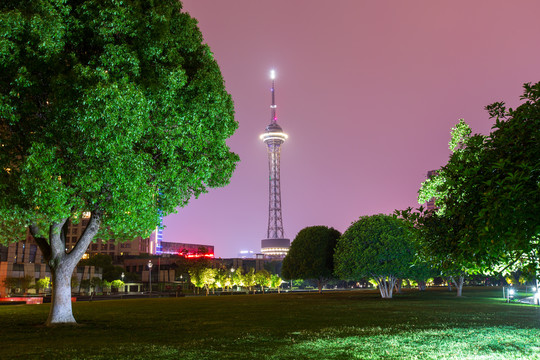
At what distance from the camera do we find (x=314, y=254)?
3270 inches

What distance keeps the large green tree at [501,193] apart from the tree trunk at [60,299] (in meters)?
21.8

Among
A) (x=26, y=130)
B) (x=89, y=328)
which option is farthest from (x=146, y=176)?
(x=89, y=328)

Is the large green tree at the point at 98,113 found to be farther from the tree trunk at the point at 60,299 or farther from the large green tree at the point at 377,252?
the large green tree at the point at 377,252

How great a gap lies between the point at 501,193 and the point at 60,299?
23809 millimetres

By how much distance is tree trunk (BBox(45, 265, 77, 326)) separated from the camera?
23.9 m

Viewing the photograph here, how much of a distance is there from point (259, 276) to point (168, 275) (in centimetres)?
5500

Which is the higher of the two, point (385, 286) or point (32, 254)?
point (32, 254)

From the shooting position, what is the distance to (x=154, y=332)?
818 inches

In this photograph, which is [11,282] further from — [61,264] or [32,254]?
[61,264]

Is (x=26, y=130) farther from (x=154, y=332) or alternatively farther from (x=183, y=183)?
(x=154, y=332)

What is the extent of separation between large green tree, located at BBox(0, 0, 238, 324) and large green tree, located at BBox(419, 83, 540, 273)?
48.9 ft

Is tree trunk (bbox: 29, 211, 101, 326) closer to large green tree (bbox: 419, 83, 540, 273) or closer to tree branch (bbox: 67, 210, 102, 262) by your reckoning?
tree branch (bbox: 67, 210, 102, 262)

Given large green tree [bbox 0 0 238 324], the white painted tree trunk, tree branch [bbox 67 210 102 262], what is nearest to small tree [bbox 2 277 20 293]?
the white painted tree trunk

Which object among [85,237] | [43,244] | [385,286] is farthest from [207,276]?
[85,237]
